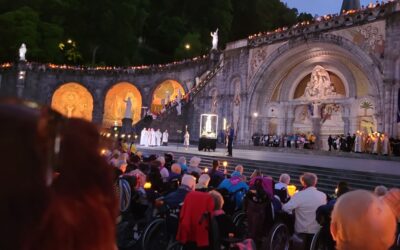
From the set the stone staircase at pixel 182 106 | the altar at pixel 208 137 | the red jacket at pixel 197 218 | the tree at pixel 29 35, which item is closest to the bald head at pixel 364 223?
the red jacket at pixel 197 218

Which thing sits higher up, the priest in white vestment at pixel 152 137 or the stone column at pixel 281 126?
the stone column at pixel 281 126

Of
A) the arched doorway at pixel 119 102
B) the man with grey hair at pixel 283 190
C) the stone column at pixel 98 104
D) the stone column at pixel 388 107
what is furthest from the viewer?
the arched doorway at pixel 119 102

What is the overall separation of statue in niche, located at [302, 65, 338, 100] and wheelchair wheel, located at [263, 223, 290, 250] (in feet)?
75.0

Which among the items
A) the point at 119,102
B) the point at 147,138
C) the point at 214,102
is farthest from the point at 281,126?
the point at 119,102

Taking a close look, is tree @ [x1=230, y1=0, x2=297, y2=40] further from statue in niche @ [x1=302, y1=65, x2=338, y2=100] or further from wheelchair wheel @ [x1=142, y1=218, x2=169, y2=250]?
wheelchair wheel @ [x1=142, y1=218, x2=169, y2=250]

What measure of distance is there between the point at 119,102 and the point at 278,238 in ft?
135

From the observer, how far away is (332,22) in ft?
86.1

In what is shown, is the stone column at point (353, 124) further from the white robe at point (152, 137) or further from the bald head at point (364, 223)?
the bald head at point (364, 223)

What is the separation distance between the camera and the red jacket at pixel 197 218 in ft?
17.6

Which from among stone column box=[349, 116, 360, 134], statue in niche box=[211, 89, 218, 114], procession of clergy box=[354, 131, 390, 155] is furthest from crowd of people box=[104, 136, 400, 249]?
statue in niche box=[211, 89, 218, 114]

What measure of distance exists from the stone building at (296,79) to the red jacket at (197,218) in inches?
590

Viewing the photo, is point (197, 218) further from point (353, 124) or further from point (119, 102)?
point (119, 102)

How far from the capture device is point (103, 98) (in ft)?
146

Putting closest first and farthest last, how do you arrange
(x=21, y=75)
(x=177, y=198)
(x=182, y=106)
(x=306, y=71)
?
(x=177, y=198) < (x=306, y=71) < (x=182, y=106) < (x=21, y=75)
